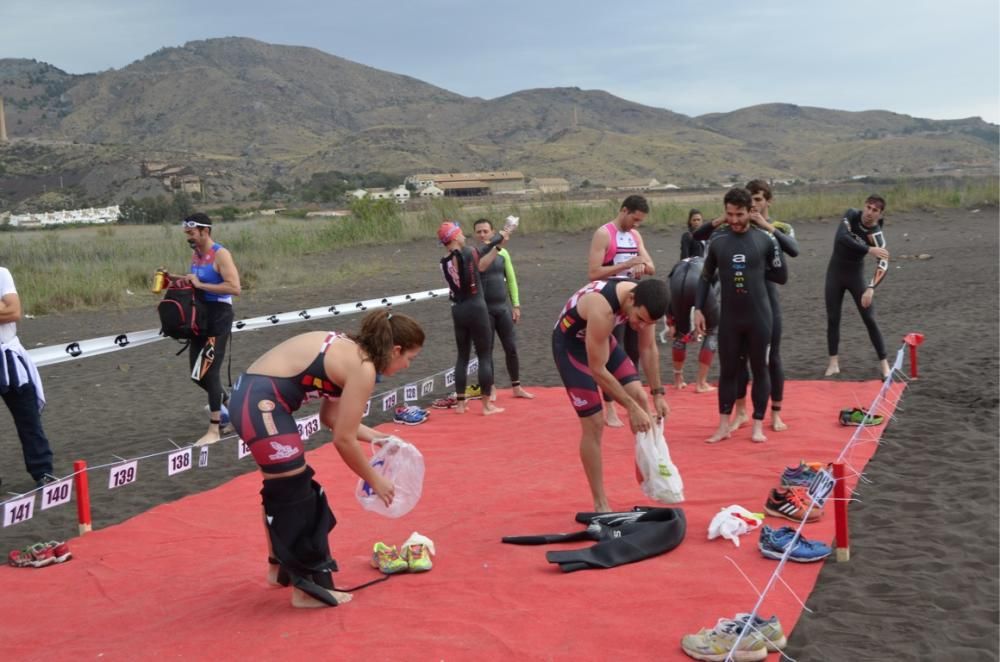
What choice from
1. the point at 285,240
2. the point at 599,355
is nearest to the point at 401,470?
the point at 599,355

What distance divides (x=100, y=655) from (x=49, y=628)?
667 millimetres

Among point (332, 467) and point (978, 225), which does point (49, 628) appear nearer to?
point (332, 467)

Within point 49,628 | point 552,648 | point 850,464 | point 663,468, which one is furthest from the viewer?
point 850,464

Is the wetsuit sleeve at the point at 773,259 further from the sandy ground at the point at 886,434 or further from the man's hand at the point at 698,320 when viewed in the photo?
the sandy ground at the point at 886,434

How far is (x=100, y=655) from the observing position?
4480 millimetres

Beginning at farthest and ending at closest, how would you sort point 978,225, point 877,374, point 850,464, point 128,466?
point 978,225 < point 877,374 < point 128,466 < point 850,464

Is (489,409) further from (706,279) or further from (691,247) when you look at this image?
(691,247)

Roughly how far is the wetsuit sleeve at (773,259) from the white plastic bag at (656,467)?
2.42 meters

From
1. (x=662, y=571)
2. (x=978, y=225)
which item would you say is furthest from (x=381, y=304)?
(x=978, y=225)

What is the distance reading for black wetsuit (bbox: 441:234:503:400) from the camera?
929 cm

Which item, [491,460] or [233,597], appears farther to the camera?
[491,460]

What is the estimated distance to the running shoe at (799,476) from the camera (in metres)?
6.20

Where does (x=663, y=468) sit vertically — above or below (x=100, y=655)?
above

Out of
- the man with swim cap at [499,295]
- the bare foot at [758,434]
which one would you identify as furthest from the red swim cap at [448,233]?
the bare foot at [758,434]
